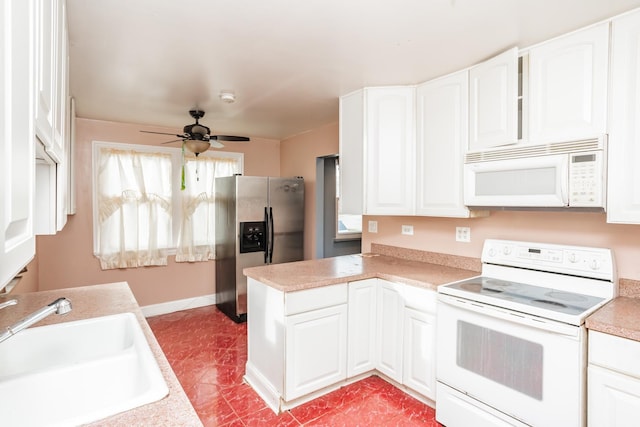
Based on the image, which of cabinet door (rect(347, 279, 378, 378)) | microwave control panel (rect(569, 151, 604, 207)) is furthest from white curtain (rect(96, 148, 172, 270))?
microwave control panel (rect(569, 151, 604, 207))

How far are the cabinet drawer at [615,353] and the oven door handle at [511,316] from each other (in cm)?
9

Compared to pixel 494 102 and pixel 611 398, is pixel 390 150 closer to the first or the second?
pixel 494 102

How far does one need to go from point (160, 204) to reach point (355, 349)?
116 inches

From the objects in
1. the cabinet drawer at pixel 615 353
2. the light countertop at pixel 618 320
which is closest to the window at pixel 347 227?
the light countertop at pixel 618 320

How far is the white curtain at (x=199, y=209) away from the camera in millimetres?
4336

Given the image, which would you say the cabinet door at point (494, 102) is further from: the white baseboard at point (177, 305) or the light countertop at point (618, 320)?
the white baseboard at point (177, 305)

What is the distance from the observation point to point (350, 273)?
8.31 ft

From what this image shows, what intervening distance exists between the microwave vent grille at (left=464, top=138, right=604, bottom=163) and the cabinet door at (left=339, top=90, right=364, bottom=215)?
0.87m

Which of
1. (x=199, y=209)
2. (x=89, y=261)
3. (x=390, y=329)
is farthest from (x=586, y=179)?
(x=89, y=261)

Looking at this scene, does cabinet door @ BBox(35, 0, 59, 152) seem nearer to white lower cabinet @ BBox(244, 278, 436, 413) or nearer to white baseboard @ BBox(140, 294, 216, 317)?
white lower cabinet @ BBox(244, 278, 436, 413)

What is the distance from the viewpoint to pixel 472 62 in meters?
2.27

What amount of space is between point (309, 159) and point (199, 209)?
156cm

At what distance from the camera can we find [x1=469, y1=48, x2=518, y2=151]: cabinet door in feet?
6.81

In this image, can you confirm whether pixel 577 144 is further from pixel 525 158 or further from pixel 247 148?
pixel 247 148
